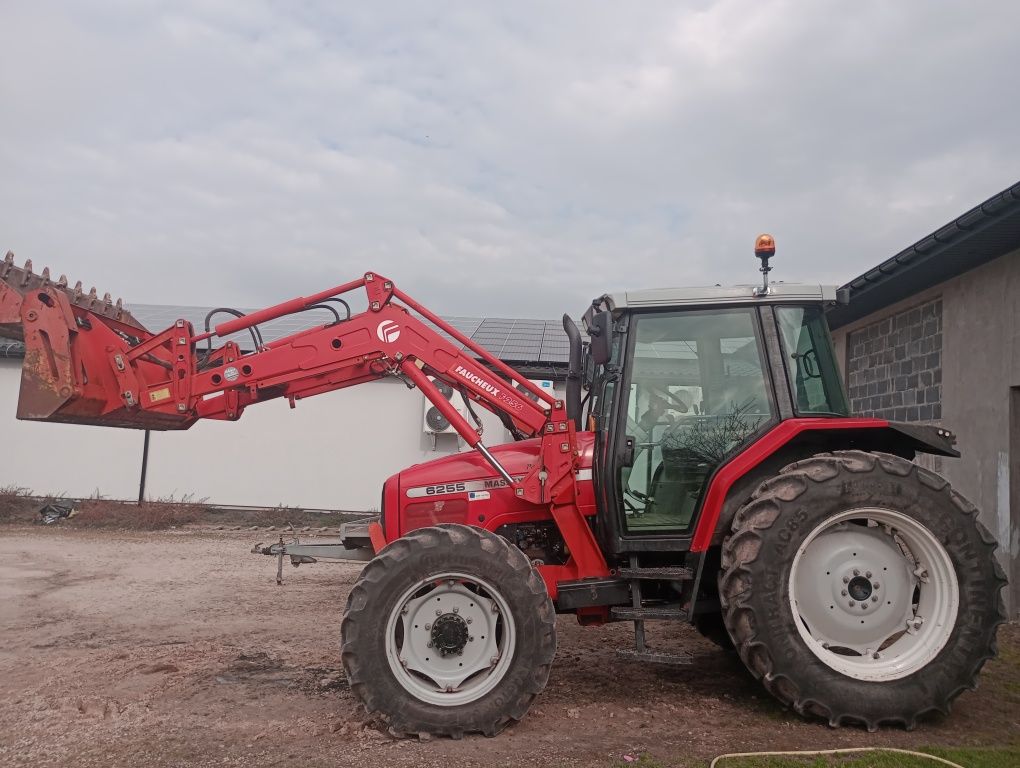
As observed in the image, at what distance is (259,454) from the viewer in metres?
14.8

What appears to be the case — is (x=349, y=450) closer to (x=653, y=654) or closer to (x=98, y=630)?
(x=98, y=630)

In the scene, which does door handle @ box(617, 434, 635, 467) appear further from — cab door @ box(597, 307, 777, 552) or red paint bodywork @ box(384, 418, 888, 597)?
red paint bodywork @ box(384, 418, 888, 597)

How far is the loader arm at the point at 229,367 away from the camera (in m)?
4.27

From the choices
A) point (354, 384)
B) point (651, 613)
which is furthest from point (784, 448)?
point (354, 384)

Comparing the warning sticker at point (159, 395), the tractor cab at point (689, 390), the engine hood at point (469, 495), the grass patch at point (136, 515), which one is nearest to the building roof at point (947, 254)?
the tractor cab at point (689, 390)

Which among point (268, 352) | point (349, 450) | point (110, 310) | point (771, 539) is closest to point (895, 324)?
point (771, 539)

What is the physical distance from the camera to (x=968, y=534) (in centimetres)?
408

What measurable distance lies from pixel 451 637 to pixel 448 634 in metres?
0.02

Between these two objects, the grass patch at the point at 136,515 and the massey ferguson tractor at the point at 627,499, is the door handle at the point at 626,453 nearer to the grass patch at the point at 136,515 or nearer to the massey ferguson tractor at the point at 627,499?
the massey ferguson tractor at the point at 627,499

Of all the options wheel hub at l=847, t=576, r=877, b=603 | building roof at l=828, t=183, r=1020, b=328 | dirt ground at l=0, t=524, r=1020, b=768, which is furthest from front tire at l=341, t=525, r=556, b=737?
building roof at l=828, t=183, r=1020, b=328

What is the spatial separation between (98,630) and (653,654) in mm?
4582

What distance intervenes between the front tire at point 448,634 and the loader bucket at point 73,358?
1.74 metres

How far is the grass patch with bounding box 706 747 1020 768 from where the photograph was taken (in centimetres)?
354

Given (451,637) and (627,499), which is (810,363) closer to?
(627,499)
